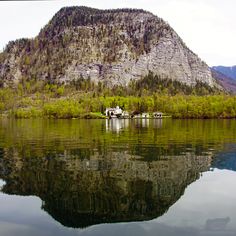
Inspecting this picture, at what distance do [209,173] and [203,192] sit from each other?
8.79 m

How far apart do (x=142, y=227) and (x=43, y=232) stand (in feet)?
20.9

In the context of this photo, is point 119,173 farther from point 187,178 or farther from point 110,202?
point 110,202

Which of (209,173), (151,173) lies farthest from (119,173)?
(209,173)

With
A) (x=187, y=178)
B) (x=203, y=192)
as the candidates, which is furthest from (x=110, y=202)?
(x=187, y=178)

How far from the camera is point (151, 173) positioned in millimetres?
42656

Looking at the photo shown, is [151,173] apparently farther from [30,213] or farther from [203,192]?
[30,213]

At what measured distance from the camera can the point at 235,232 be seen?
80.1 feet

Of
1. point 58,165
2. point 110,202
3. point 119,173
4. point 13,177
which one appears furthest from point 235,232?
point 58,165

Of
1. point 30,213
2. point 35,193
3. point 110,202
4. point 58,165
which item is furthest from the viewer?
point 58,165

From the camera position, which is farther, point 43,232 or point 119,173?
point 119,173

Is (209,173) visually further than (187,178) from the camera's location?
Yes

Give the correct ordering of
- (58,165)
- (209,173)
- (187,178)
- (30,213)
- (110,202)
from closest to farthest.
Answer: (30,213)
(110,202)
(187,178)
(209,173)
(58,165)

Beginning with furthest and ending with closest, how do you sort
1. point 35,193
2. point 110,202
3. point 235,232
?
1. point 35,193
2. point 110,202
3. point 235,232

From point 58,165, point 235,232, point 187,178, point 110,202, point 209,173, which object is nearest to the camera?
point 235,232
